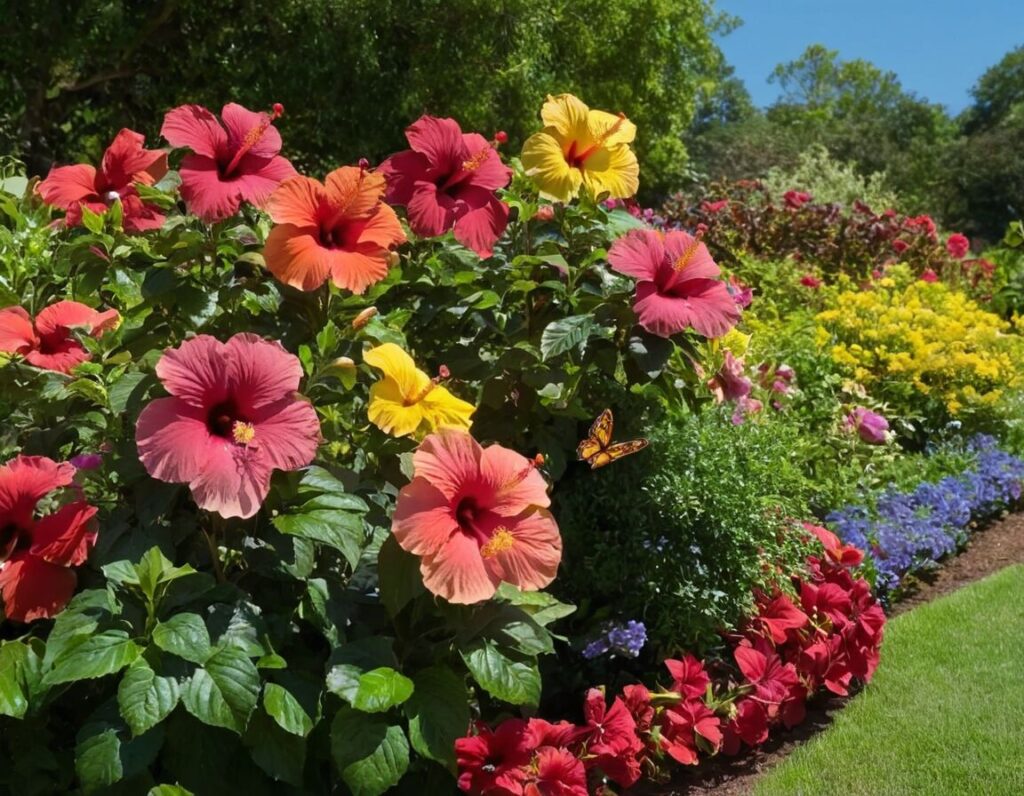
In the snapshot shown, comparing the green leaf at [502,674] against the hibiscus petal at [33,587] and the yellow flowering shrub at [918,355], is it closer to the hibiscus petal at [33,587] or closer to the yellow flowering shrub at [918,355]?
the hibiscus petal at [33,587]

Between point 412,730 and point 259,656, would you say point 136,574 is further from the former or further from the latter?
point 412,730

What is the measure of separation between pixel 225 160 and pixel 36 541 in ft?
2.79

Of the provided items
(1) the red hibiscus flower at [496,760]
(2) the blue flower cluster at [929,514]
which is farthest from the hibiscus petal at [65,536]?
(2) the blue flower cluster at [929,514]

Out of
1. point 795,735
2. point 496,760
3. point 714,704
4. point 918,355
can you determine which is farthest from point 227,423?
point 918,355

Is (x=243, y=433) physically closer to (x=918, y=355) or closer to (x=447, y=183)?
(x=447, y=183)

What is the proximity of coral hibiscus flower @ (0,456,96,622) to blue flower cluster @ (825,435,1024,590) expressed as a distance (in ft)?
9.88

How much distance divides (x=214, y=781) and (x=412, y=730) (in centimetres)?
35

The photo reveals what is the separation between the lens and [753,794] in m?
2.82

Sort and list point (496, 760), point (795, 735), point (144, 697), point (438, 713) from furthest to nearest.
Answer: point (795, 735), point (496, 760), point (438, 713), point (144, 697)

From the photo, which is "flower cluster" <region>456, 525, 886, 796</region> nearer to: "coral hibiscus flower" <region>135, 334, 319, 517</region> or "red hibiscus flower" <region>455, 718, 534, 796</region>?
"red hibiscus flower" <region>455, 718, 534, 796</region>

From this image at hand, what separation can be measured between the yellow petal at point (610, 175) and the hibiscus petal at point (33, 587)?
1.49 meters

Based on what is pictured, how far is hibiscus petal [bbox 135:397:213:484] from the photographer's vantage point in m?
1.75

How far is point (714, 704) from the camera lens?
9.71ft

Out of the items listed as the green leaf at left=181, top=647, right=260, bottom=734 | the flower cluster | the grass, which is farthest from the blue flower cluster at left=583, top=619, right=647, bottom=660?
the green leaf at left=181, top=647, right=260, bottom=734
